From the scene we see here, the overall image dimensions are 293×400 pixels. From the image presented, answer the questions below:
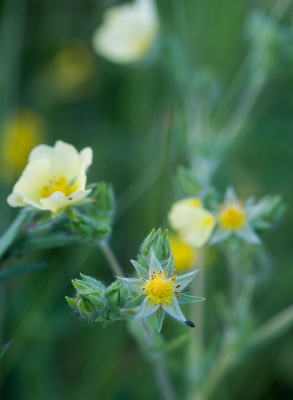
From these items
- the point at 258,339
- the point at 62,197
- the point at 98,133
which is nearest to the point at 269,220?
the point at 258,339

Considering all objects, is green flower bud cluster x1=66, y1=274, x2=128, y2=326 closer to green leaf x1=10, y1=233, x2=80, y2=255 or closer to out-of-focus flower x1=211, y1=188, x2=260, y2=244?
green leaf x1=10, y1=233, x2=80, y2=255

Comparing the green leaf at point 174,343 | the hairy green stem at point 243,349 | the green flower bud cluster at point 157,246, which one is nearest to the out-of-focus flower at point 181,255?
the hairy green stem at point 243,349

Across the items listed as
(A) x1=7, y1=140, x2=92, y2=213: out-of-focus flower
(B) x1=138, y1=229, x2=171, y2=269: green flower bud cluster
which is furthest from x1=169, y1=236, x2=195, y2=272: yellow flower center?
(B) x1=138, y1=229, x2=171, y2=269: green flower bud cluster

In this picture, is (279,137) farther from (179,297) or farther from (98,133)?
(179,297)

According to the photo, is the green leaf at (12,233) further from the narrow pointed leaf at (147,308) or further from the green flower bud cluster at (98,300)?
the narrow pointed leaf at (147,308)

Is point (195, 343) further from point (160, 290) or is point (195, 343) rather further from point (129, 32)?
point (129, 32)

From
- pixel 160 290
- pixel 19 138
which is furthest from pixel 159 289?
pixel 19 138

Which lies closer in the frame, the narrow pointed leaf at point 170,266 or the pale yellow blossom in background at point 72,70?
the narrow pointed leaf at point 170,266

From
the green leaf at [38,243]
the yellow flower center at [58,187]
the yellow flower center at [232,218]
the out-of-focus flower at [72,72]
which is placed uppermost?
the yellow flower center at [232,218]
